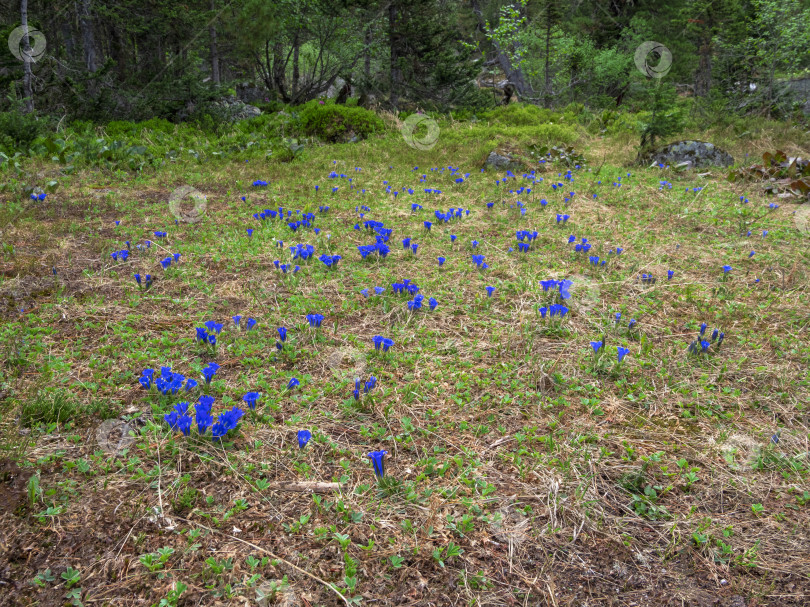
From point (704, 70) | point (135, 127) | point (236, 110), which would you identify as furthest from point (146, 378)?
point (704, 70)

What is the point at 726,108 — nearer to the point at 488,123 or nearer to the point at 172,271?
the point at 488,123

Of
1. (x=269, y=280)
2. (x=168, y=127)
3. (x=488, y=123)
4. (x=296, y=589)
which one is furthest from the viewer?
(x=488, y=123)

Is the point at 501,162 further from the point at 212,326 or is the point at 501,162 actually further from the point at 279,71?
the point at 279,71

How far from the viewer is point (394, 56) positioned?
1214 centimetres

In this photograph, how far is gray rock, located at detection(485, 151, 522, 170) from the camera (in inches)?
335

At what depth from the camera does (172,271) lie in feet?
13.8

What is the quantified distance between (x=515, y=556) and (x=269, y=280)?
9.82 ft

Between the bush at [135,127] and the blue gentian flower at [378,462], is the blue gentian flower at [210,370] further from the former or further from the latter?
the bush at [135,127]

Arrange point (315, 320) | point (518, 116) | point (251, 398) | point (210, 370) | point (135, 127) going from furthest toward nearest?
point (518, 116), point (135, 127), point (315, 320), point (210, 370), point (251, 398)

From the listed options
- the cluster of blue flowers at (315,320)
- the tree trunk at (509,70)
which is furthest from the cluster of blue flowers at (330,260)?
the tree trunk at (509,70)

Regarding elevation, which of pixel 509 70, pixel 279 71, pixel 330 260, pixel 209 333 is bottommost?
pixel 209 333

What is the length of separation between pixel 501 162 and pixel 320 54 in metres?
7.51

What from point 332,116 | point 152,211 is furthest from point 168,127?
point 152,211

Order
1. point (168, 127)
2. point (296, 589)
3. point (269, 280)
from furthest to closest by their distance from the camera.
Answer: point (168, 127) → point (269, 280) → point (296, 589)
